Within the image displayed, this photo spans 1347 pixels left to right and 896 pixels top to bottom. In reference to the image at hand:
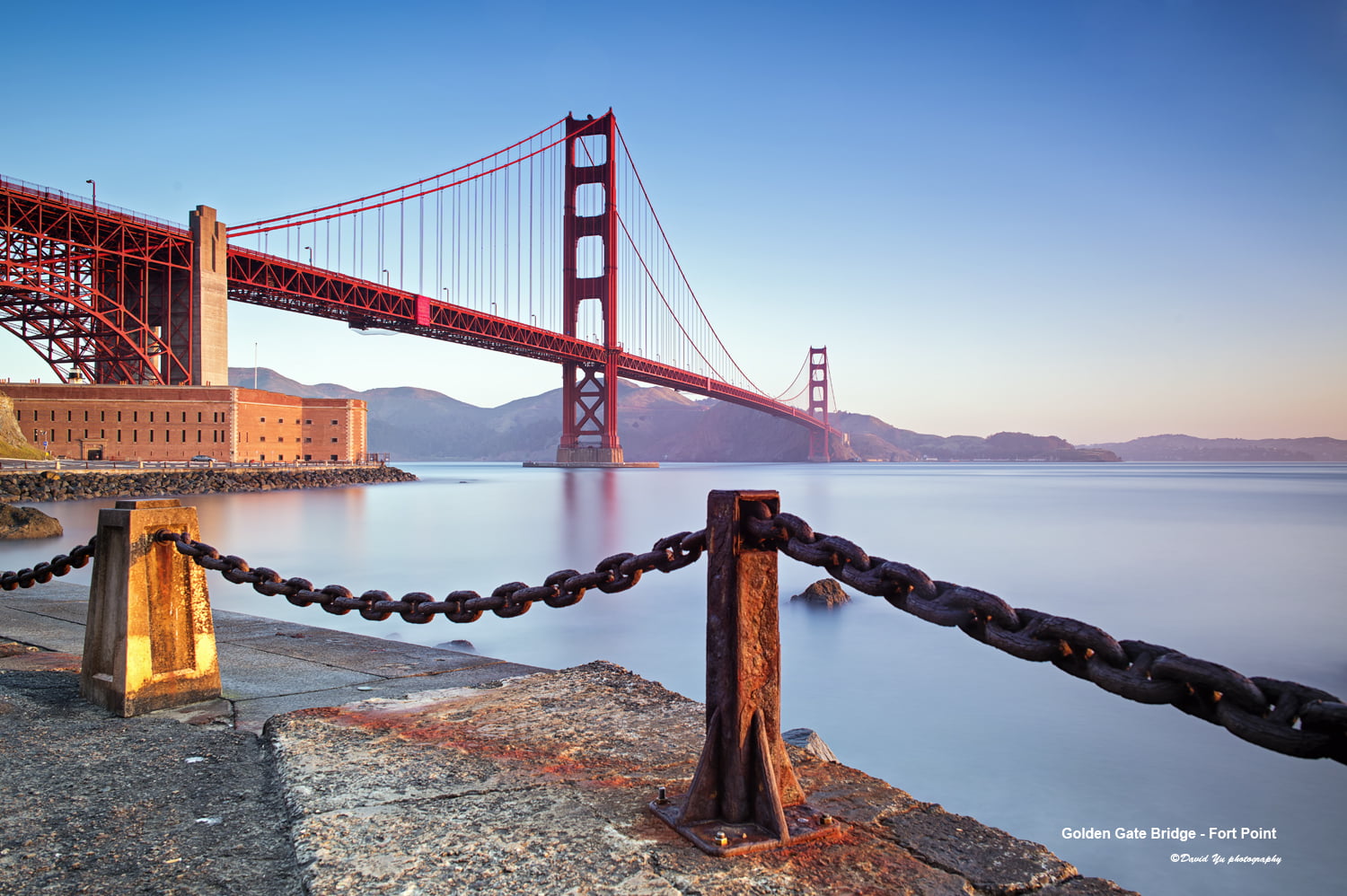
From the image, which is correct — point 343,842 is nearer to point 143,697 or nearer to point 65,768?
point 65,768

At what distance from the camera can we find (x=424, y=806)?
6.06 ft

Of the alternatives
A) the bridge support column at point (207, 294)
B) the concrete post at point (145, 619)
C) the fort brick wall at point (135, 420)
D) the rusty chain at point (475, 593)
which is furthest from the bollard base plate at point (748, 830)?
the fort brick wall at point (135, 420)

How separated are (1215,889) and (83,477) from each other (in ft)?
94.2

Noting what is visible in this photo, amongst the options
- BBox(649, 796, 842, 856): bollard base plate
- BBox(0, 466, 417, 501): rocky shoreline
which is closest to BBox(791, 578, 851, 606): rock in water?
BBox(649, 796, 842, 856): bollard base plate

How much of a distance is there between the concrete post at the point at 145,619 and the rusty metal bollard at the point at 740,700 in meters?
1.77

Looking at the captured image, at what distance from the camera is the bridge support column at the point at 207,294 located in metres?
35.0

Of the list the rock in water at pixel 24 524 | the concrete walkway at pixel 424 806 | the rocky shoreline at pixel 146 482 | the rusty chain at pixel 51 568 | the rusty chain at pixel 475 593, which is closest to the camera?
the concrete walkway at pixel 424 806

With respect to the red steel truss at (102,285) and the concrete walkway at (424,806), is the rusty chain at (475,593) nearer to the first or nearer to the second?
the concrete walkway at (424,806)

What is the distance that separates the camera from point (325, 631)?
471 cm

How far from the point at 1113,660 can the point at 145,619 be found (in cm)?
273

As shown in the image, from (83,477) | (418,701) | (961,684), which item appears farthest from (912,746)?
(83,477)

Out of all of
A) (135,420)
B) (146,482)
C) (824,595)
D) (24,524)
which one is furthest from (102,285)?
(824,595)

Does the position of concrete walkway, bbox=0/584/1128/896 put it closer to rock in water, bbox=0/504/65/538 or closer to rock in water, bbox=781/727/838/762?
rock in water, bbox=781/727/838/762

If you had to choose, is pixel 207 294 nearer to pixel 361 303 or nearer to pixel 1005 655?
pixel 361 303
